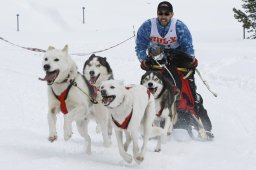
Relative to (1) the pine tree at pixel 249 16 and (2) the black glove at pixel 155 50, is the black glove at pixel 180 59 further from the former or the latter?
(1) the pine tree at pixel 249 16

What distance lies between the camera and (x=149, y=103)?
5363mm

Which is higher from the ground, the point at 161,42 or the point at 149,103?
the point at 161,42

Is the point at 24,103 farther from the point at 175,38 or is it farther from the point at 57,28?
the point at 57,28

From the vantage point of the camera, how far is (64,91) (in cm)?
535

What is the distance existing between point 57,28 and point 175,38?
113ft

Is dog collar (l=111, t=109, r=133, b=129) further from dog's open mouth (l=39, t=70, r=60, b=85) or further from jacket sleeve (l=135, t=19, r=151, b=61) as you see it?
jacket sleeve (l=135, t=19, r=151, b=61)

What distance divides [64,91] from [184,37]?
2202 mm

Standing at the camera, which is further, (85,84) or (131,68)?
(131,68)

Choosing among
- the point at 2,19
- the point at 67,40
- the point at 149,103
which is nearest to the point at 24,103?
the point at 149,103

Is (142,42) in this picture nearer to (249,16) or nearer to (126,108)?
(126,108)

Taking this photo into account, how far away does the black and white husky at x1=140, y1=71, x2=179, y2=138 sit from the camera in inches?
256

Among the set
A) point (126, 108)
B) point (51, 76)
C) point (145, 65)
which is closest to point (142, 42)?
point (145, 65)

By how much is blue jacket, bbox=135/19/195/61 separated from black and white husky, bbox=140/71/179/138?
56 centimetres

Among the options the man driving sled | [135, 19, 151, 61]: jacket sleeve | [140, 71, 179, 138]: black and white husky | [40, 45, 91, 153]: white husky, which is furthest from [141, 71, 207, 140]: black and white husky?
[40, 45, 91, 153]: white husky
